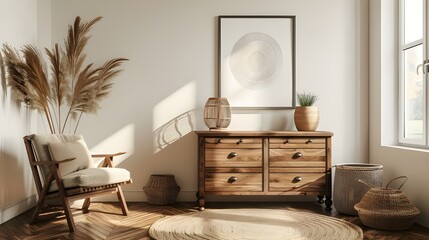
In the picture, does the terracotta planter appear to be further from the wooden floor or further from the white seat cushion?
the white seat cushion

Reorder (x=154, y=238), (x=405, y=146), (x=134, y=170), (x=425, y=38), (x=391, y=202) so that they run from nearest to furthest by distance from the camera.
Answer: (x=154, y=238), (x=391, y=202), (x=425, y=38), (x=405, y=146), (x=134, y=170)

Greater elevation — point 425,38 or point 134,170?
point 425,38

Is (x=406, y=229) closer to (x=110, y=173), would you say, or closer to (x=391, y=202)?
(x=391, y=202)

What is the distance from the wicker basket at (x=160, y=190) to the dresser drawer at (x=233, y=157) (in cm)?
56

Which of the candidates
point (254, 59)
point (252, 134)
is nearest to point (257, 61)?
point (254, 59)

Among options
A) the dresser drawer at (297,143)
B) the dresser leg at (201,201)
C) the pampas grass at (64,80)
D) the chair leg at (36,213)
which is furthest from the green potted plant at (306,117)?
the chair leg at (36,213)

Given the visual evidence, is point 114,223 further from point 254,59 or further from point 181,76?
point 254,59

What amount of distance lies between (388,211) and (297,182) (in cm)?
99

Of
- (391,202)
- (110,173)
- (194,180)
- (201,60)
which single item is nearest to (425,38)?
(391,202)

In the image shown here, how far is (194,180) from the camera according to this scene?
4.77 metres

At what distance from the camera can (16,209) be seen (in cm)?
408

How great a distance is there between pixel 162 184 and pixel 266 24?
6.93 feet

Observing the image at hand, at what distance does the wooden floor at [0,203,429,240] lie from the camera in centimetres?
335

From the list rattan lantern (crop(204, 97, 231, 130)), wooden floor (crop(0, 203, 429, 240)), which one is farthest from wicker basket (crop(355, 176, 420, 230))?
rattan lantern (crop(204, 97, 231, 130))
